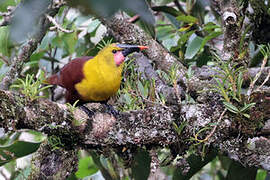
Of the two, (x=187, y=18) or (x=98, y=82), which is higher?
(x=187, y=18)

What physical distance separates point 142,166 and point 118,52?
61cm

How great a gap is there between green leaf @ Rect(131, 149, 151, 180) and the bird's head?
488 millimetres

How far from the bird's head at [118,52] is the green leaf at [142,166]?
49cm

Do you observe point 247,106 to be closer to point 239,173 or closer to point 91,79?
point 239,173

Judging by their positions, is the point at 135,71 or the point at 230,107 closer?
the point at 230,107

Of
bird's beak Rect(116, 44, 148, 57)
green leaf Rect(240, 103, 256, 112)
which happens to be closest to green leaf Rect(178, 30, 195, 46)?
bird's beak Rect(116, 44, 148, 57)

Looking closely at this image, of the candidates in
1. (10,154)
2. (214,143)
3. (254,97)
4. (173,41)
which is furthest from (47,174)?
(173,41)

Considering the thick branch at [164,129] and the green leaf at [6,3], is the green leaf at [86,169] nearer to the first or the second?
the thick branch at [164,129]

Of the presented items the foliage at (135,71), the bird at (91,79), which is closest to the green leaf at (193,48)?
the foliage at (135,71)

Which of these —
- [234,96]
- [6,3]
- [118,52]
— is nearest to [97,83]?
[118,52]

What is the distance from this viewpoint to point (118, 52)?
6.23ft

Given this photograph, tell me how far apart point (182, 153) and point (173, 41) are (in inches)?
52.6

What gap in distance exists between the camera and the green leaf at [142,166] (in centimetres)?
183

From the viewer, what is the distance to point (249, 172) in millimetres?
1783
